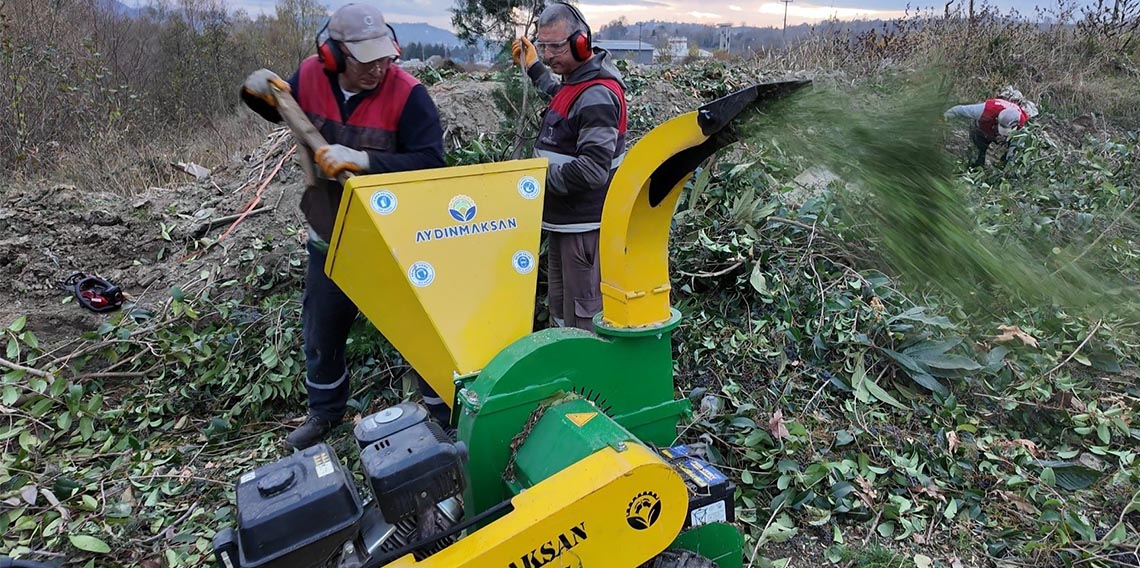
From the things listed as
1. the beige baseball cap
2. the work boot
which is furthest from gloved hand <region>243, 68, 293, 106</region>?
the work boot

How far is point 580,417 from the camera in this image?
191 cm

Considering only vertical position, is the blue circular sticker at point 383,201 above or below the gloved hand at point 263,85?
below

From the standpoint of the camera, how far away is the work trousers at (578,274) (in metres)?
3.37

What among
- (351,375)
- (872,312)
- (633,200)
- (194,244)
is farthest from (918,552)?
(194,244)

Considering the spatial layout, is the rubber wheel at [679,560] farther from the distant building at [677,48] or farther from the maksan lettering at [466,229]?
the distant building at [677,48]

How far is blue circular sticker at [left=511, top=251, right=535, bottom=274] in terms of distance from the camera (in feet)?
8.08

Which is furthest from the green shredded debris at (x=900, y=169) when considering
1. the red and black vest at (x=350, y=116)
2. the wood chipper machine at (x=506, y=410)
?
the red and black vest at (x=350, y=116)

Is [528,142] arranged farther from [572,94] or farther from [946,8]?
[946,8]

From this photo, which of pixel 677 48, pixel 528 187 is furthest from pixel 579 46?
pixel 677 48

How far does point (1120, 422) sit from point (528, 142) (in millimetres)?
3605

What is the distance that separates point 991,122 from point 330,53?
21.3 ft

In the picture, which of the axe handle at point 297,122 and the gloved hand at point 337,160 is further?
the axe handle at point 297,122

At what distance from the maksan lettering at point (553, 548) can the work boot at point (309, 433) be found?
2082 mm

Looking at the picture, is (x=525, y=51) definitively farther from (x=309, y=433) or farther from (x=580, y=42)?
(x=309, y=433)
